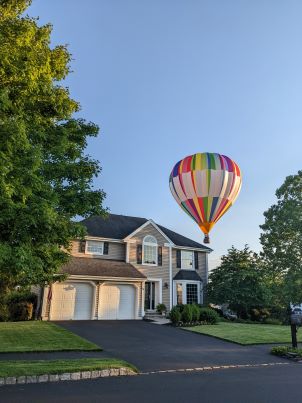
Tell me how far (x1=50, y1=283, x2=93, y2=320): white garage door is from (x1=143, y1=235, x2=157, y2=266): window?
6044 millimetres

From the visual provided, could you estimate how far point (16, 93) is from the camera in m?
9.90

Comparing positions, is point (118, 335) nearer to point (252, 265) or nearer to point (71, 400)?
point (71, 400)

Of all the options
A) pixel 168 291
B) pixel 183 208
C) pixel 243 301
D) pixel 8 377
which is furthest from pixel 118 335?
pixel 243 301

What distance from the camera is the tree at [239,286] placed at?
29766 millimetres

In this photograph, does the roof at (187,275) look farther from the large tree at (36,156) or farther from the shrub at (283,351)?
the large tree at (36,156)

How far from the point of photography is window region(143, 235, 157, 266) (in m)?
29.6

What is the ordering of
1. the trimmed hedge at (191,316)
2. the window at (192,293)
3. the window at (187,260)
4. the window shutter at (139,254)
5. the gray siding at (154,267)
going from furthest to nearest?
the window at (187,260) < the window at (192,293) < the window shutter at (139,254) < the gray siding at (154,267) < the trimmed hedge at (191,316)

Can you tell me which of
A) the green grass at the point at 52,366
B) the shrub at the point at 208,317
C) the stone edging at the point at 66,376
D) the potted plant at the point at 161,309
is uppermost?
the potted plant at the point at 161,309

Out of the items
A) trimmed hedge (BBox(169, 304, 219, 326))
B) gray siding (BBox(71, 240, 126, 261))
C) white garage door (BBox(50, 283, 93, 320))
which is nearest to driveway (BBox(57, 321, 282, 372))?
trimmed hedge (BBox(169, 304, 219, 326))

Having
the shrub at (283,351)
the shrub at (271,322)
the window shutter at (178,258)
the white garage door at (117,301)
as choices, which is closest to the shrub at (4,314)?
the white garage door at (117,301)

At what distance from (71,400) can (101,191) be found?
286 inches

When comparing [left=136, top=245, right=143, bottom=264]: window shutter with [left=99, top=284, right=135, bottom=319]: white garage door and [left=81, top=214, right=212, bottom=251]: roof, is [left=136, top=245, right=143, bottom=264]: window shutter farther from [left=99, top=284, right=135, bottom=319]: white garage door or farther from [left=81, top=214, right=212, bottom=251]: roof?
[left=99, top=284, right=135, bottom=319]: white garage door

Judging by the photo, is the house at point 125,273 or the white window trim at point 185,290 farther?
the white window trim at point 185,290

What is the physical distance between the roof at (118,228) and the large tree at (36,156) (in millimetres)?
14718
